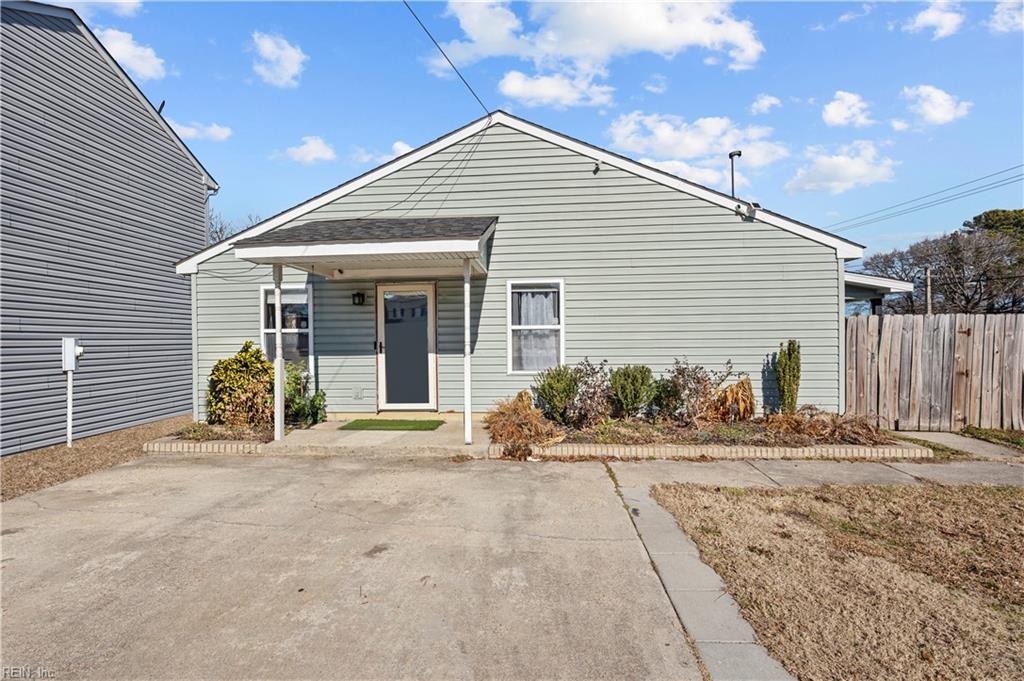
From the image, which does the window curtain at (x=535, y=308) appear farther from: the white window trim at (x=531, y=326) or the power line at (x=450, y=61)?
the power line at (x=450, y=61)

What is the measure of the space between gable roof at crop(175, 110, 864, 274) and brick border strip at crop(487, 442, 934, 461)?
3090 millimetres

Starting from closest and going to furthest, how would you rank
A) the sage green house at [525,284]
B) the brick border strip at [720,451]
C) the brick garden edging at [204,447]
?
1. the brick border strip at [720,451]
2. the brick garden edging at [204,447]
3. the sage green house at [525,284]

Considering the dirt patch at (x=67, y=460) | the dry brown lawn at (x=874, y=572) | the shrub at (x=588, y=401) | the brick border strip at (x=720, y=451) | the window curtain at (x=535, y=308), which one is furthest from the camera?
the window curtain at (x=535, y=308)

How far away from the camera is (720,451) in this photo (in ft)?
21.4

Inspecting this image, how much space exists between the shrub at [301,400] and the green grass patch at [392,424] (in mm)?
572

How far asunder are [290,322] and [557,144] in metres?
5.44

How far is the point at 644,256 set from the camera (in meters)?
8.29

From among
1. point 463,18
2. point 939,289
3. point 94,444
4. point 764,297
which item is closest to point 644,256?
point 764,297

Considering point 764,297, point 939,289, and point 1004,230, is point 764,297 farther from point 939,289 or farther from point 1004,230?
point 1004,230

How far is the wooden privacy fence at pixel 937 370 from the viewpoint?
7699mm

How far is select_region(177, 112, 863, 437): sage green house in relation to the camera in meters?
8.06

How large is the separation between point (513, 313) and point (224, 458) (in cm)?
462

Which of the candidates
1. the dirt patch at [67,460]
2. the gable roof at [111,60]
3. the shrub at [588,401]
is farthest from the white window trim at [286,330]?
the gable roof at [111,60]

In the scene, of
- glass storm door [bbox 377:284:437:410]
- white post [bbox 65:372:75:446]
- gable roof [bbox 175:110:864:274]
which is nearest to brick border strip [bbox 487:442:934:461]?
glass storm door [bbox 377:284:437:410]
